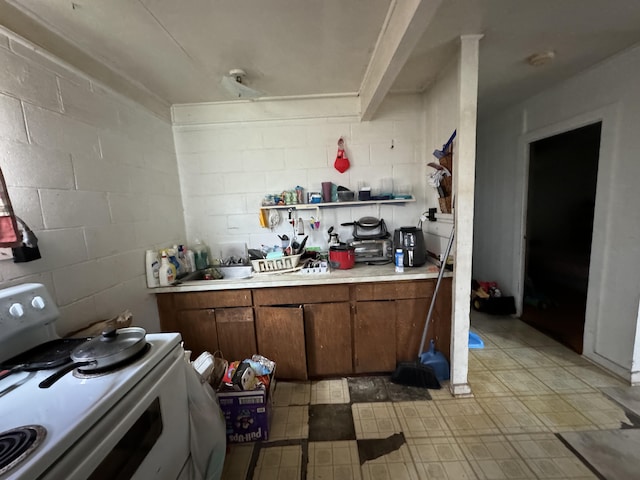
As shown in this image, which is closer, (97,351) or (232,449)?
(97,351)

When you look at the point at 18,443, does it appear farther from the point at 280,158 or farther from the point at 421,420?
the point at 280,158

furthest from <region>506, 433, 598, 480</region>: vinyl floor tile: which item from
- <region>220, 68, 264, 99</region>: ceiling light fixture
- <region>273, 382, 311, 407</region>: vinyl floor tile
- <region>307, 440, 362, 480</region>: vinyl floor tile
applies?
<region>220, 68, 264, 99</region>: ceiling light fixture

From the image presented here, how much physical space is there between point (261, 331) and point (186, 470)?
0.94 m

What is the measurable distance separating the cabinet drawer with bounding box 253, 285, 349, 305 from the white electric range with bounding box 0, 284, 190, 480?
848 millimetres

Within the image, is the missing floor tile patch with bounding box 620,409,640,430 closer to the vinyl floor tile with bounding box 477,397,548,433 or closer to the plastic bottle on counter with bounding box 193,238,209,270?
the vinyl floor tile with bounding box 477,397,548,433

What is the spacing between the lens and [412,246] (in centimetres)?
204

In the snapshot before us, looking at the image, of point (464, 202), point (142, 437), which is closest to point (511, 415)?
point (464, 202)

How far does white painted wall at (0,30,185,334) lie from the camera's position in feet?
3.84

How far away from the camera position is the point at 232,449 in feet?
4.98

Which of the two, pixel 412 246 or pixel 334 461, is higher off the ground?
pixel 412 246

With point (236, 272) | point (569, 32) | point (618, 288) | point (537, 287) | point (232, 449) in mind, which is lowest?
point (232, 449)

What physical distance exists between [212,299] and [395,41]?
199 centimetres

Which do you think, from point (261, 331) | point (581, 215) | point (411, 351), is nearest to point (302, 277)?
point (261, 331)

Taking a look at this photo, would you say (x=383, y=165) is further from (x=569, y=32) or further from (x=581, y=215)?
(x=581, y=215)
